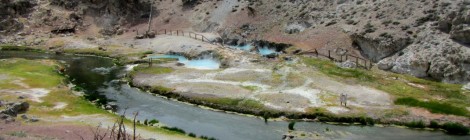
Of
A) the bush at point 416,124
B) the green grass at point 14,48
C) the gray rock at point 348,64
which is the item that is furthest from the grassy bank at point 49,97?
the gray rock at point 348,64

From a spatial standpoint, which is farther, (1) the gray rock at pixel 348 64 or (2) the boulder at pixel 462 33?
(1) the gray rock at pixel 348 64

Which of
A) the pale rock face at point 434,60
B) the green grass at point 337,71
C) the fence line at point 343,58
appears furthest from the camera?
the fence line at point 343,58

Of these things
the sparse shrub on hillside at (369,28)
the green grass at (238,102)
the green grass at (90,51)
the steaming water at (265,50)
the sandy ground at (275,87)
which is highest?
the sparse shrub on hillside at (369,28)

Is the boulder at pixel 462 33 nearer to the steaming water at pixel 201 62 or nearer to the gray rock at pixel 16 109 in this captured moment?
the steaming water at pixel 201 62

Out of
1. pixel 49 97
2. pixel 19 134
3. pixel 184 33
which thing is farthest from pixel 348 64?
pixel 19 134

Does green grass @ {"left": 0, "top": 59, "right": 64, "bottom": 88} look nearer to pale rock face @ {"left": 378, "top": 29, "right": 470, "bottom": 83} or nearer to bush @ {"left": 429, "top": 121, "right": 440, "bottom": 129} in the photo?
bush @ {"left": 429, "top": 121, "right": 440, "bottom": 129}
